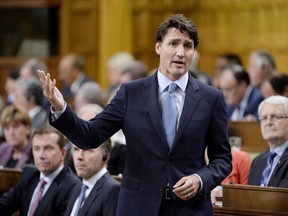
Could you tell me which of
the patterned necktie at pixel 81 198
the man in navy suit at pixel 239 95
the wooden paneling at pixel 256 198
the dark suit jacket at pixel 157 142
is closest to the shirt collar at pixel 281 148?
the wooden paneling at pixel 256 198

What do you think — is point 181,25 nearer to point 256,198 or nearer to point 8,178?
point 256,198

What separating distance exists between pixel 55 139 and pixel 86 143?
1.92 meters

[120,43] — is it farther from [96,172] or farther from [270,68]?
[96,172]

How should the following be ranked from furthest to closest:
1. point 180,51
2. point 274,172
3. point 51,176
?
point 51,176
point 274,172
point 180,51

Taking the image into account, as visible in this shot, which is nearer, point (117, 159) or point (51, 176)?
point (51, 176)

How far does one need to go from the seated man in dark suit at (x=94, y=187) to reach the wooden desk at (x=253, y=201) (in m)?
0.59

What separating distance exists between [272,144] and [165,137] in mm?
2004

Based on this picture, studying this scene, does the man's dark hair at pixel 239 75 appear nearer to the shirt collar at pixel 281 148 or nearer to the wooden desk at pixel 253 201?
the shirt collar at pixel 281 148

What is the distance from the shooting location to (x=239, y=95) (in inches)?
313

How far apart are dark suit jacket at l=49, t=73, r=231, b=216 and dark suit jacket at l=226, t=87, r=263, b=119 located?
4.69m

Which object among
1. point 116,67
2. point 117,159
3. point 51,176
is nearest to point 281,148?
point 117,159

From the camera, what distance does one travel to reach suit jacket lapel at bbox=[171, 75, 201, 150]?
323 centimetres

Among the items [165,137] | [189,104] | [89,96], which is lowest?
[89,96]

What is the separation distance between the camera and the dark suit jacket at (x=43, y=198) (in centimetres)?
500
